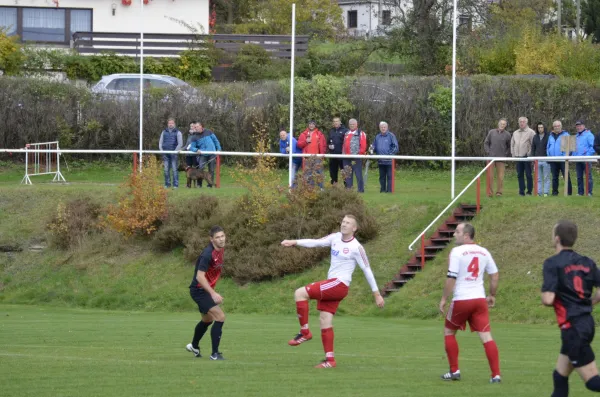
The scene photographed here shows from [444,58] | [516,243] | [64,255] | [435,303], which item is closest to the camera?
[435,303]

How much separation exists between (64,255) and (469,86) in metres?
16.5

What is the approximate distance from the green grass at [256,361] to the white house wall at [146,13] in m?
28.6

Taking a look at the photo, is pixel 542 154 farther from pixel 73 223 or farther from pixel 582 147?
pixel 73 223

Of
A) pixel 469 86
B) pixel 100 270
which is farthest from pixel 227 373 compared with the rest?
pixel 469 86

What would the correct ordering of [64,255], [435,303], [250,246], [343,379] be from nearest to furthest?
[343,379], [435,303], [250,246], [64,255]

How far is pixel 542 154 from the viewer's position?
27109 mm

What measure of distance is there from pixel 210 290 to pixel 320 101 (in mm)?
24951

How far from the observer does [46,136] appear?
127ft

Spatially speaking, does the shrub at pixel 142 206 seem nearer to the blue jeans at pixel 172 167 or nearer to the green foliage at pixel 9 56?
the blue jeans at pixel 172 167

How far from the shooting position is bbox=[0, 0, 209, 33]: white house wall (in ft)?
157

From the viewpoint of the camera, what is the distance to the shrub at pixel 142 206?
92.5 feet

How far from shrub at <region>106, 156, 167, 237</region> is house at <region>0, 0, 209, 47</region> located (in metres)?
20.7

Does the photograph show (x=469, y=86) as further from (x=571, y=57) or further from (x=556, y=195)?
(x=556, y=195)

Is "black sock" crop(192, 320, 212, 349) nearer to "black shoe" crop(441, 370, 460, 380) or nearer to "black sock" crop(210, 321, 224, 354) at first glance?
"black sock" crop(210, 321, 224, 354)
